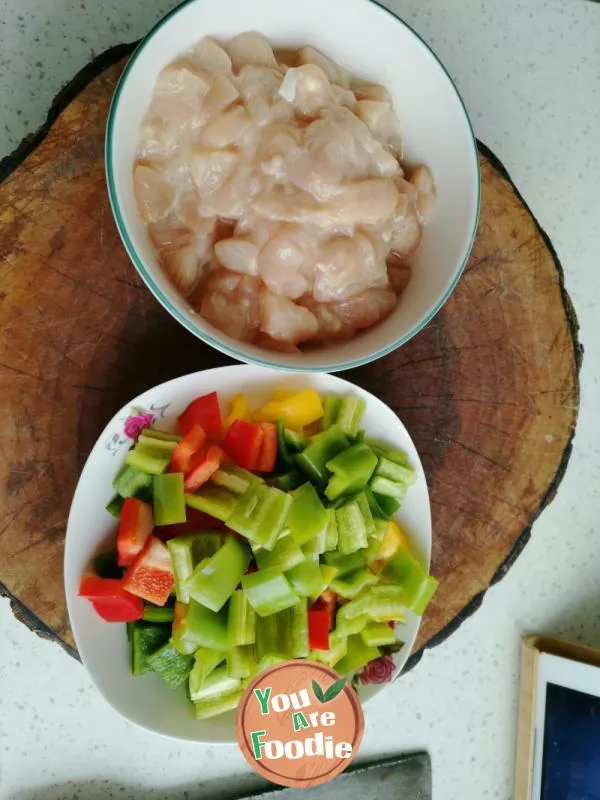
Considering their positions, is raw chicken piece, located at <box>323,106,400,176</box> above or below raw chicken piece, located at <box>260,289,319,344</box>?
above

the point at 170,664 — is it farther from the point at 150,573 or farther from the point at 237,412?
the point at 237,412

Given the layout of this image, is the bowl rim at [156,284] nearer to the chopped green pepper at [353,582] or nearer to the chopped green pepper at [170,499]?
the chopped green pepper at [170,499]

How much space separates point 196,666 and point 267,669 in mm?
179

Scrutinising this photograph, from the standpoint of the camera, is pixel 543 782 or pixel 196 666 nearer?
pixel 196 666

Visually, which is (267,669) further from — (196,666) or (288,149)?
(288,149)

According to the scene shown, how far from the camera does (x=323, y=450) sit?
4.12ft

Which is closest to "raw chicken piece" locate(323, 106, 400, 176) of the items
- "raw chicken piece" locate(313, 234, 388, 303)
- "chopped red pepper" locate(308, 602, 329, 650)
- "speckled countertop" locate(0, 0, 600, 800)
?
"raw chicken piece" locate(313, 234, 388, 303)

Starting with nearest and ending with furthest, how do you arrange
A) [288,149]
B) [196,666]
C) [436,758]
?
[288,149]
[196,666]
[436,758]

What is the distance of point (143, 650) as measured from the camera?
126cm

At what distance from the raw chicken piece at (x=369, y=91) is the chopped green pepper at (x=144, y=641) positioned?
3.29ft

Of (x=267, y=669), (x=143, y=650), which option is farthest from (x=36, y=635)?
(x=267, y=669)

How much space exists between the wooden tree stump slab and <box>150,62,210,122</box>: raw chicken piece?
16cm

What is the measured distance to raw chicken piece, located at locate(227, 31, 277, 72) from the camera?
45.2 inches

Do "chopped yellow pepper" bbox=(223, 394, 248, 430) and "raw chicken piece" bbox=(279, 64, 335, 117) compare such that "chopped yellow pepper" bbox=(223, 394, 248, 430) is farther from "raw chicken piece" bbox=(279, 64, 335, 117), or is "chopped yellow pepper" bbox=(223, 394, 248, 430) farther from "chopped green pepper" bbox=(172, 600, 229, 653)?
"raw chicken piece" bbox=(279, 64, 335, 117)
